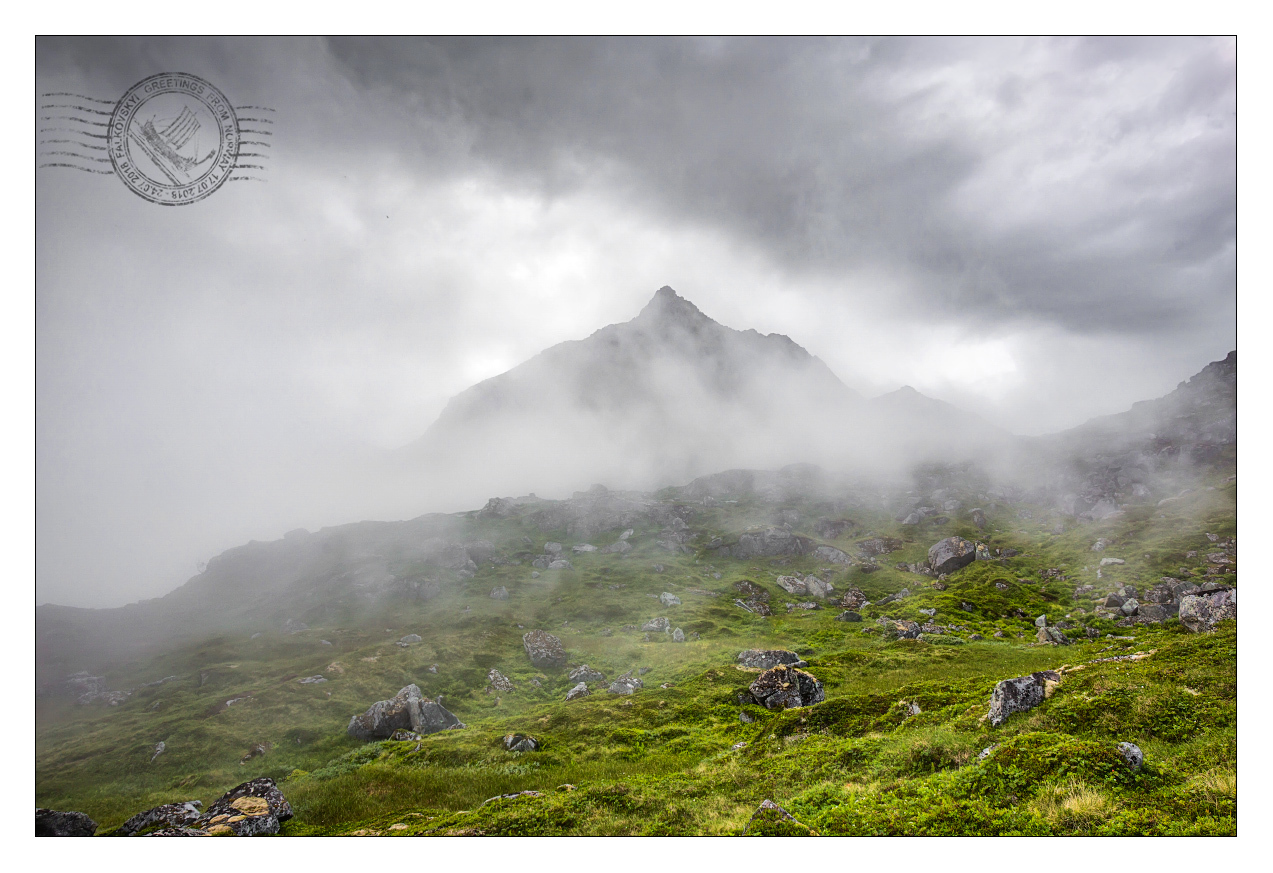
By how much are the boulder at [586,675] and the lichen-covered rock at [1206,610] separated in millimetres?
67942

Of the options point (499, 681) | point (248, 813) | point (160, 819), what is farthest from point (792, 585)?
point (160, 819)

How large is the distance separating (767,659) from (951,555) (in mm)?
96527

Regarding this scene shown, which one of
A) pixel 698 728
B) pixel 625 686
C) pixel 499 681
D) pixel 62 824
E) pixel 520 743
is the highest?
pixel 62 824

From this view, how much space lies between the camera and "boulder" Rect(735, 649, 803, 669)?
4897cm

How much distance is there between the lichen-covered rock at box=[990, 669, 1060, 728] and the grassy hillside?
17.8 inches

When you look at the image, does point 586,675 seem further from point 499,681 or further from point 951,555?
point 951,555

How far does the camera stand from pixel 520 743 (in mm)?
33125

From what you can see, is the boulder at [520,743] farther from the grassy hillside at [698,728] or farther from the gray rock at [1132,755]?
the gray rock at [1132,755]

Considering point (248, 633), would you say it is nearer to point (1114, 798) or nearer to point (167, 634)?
point (167, 634)

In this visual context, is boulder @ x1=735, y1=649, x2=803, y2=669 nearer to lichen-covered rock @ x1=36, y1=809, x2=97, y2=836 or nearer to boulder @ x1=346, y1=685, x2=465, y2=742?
boulder @ x1=346, y1=685, x2=465, y2=742

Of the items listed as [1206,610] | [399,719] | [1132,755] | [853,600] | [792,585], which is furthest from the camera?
[792,585]

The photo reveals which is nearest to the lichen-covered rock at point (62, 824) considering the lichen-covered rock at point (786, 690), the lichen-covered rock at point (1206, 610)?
the lichen-covered rock at point (786, 690)

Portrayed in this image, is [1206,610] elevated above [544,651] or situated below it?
above

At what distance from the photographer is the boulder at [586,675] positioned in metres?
56.9
